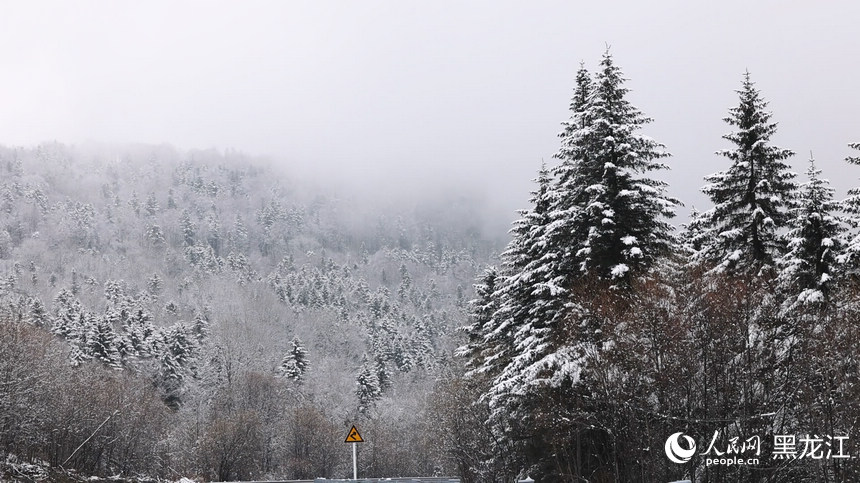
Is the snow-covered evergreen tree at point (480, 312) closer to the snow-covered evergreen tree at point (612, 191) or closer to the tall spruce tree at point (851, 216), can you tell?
the snow-covered evergreen tree at point (612, 191)

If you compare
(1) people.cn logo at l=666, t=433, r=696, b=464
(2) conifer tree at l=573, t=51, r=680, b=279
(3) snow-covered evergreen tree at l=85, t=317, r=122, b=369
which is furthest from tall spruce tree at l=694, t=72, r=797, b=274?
(3) snow-covered evergreen tree at l=85, t=317, r=122, b=369

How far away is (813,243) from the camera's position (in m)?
22.0

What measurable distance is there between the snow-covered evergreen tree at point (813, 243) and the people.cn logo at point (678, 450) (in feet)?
17.9

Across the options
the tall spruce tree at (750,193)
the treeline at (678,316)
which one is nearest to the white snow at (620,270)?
the treeline at (678,316)

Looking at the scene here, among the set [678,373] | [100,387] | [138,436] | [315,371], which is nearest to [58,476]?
[100,387]

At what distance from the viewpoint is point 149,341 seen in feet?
254

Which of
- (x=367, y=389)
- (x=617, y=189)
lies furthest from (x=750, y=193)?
(x=367, y=389)

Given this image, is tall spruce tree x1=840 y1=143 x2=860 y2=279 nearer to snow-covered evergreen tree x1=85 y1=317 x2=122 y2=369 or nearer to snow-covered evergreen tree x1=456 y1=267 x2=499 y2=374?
snow-covered evergreen tree x1=456 y1=267 x2=499 y2=374

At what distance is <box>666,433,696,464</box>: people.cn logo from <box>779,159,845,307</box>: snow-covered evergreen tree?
5.45 meters

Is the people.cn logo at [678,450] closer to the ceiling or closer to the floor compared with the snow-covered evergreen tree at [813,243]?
closer to the floor

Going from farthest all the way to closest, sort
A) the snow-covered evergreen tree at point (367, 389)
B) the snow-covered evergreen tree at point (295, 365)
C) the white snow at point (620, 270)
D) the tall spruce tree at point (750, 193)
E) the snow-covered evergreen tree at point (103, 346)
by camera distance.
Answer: the snow-covered evergreen tree at point (367, 389) < the snow-covered evergreen tree at point (295, 365) < the snow-covered evergreen tree at point (103, 346) < the tall spruce tree at point (750, 193) < the white snow at point (620, 270)

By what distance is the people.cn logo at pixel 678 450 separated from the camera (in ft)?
58.1

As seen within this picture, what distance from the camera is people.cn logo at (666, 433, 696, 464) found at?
17703mm

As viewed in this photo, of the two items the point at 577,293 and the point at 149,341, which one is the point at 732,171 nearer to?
the point at 577,293
